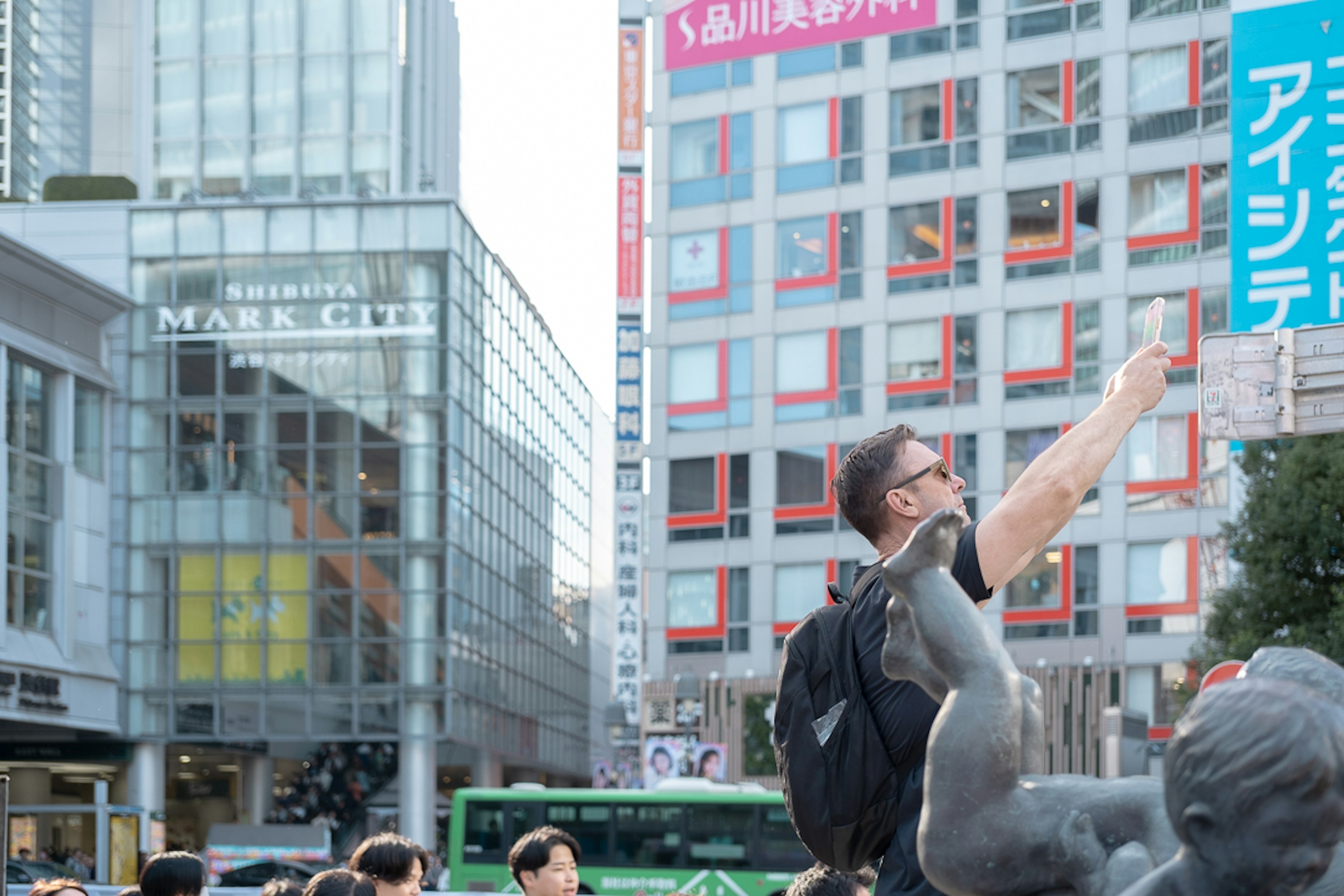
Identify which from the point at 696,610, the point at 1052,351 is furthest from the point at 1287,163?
the point at 696,610

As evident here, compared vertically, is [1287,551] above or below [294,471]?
below

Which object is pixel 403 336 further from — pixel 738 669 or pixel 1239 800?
pixel 1239 800

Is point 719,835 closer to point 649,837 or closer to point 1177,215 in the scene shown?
point 649,837

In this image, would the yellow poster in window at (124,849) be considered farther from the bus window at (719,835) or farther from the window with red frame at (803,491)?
the bus window at (719,835)

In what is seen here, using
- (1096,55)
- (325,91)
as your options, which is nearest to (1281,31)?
(1096,55)

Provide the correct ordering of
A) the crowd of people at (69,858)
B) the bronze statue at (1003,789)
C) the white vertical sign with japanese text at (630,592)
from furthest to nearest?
the white vertical sign with japanese text at (630,592) → the crowd of people at (69,858) → the bronze statue at (1003,789)

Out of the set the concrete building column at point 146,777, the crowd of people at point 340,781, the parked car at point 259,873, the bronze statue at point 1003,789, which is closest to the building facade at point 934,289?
the crowd of people at point 340,781

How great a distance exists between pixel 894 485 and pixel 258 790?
42745mm

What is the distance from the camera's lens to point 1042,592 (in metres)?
34.2

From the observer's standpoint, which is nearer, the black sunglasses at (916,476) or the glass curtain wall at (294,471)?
the black sunglasses at (916,476)

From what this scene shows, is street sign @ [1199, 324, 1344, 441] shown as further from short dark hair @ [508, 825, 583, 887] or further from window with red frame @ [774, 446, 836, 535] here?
window with red frame @ [774, 446, 836, 535]

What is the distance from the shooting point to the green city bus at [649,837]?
80.9ft

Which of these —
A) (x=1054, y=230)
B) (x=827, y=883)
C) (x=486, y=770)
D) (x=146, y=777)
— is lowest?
(x=486, y=770)

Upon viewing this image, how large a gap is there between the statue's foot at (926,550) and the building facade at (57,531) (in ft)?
112
